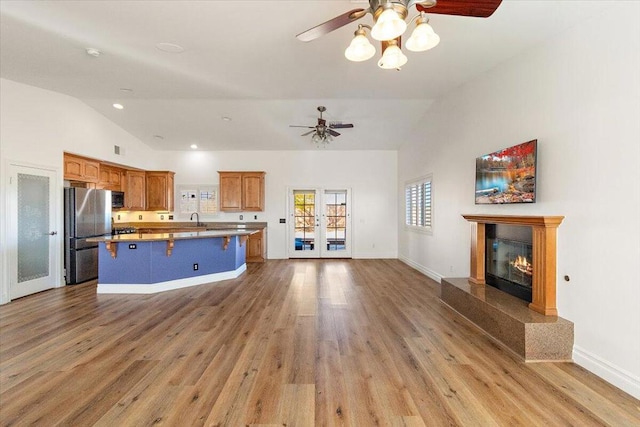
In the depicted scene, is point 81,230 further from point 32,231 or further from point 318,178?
point 318,178

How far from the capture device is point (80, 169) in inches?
206

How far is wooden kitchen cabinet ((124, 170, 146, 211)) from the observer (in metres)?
6.93

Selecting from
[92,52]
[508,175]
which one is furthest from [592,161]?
[92,52]

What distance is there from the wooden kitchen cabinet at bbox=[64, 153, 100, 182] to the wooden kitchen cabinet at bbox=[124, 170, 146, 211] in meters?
1.21

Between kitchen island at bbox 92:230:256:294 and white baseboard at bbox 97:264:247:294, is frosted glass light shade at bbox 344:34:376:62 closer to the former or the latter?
kitchen island at bbox 92:230:256:294

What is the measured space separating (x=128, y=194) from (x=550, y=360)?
8134 millimetres

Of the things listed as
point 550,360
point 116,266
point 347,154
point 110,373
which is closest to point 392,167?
point 347,154

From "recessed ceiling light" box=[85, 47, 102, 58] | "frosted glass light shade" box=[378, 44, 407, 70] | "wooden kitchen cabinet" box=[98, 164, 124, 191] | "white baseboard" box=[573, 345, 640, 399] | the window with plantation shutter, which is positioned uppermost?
"recessed ceiling light" box=[85, 47, 102, 58]

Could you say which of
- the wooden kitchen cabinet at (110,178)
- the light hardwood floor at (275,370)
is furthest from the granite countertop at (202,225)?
the light hardwood floor at (275,370)

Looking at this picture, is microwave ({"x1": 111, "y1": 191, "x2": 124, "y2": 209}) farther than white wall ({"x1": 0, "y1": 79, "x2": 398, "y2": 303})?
No

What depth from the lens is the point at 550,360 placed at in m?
2.46

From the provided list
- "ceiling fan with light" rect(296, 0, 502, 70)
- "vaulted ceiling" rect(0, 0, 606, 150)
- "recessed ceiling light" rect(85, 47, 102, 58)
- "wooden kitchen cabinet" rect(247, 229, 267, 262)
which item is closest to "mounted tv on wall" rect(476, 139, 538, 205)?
"vaulted ceiling" rect(0, 0, 606, 150)

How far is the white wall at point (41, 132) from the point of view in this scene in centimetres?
397

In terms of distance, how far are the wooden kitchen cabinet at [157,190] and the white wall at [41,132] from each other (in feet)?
4.67
